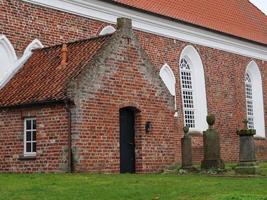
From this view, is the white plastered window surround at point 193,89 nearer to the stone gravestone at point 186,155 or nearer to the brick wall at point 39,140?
the stone gravestone at point 186,155

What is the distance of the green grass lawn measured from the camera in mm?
9641

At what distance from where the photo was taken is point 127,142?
641 inches

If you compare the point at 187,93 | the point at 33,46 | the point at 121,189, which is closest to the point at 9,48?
the point at 33,46

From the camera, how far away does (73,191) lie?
33.8 feet

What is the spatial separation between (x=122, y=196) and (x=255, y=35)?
23362 mm

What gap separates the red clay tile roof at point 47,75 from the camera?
15.0 m

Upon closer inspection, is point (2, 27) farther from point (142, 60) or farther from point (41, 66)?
point (142, 60)

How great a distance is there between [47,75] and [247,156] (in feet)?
20.3

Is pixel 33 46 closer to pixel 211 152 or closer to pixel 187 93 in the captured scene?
pixel 211 152

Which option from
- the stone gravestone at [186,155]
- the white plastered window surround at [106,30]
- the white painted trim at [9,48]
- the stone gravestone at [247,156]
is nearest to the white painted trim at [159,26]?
the white plastered window surround at [106,30]

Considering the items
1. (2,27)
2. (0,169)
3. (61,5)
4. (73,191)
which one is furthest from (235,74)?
(73,191)

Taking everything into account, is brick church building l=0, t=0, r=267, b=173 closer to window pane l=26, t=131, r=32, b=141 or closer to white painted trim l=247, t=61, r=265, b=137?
window pane l=26, t=131, r=32, b=141

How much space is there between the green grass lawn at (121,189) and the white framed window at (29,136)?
2.61m

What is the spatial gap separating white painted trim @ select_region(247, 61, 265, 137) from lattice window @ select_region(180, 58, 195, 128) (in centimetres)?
612
